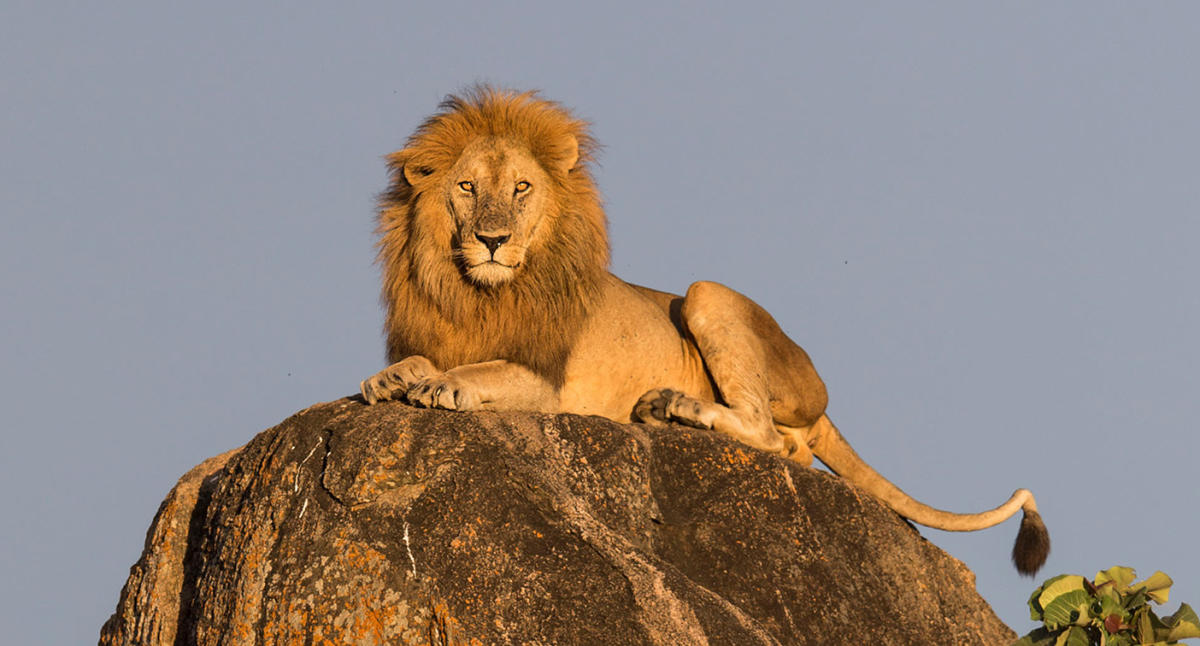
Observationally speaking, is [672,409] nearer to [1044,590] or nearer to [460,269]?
[460,269]

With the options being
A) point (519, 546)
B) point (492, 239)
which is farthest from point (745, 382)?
point (519, 546)

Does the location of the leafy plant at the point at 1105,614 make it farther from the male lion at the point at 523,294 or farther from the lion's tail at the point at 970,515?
the lion's tail at the point at 970,515

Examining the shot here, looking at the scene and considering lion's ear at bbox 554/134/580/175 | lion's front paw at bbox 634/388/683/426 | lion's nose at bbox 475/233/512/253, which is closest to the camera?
lion's nose at bbox 475/233/512/253

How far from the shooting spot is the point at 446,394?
24.5 ft

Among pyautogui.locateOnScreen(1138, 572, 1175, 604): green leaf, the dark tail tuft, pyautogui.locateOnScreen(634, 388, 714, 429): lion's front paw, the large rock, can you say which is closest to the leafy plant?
pyautogui.locateOnScreen(1138, 572, 1175, 604): green leaf

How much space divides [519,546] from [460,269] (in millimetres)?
2257

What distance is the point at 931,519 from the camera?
9.52m

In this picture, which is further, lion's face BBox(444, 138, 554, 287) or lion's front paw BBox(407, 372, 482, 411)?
lion's face BBox(444, 138, 554, 287)

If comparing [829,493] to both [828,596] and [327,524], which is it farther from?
[327,524]

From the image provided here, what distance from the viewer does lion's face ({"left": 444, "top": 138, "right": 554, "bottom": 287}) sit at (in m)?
8.23

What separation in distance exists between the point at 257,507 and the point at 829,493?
9.27ft

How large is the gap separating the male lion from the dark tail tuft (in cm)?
2

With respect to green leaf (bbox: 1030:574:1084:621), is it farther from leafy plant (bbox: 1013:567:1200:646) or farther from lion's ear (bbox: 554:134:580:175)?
lion's ear (bbox: 554:134:580:175)

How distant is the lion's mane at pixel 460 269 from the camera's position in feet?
27.6
